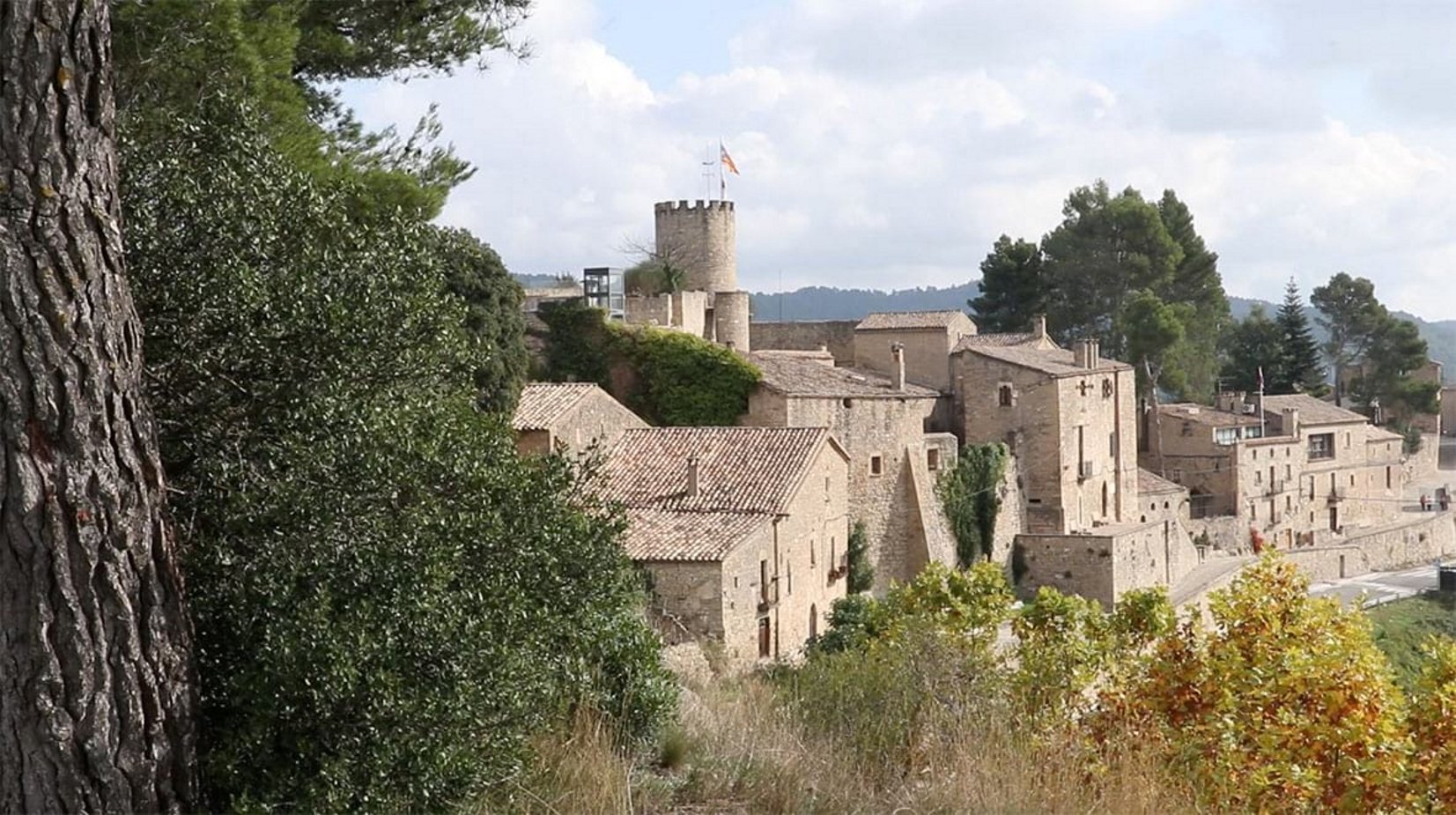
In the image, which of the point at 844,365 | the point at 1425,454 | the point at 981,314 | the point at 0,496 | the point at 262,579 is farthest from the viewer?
the point at 1425,454

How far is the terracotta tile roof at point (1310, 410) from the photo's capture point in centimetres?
5131

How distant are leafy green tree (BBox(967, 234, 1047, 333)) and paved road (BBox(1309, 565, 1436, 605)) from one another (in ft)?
57.2

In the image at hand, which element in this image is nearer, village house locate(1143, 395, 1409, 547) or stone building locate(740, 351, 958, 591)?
stone building locate(740, 351, 958, 591)

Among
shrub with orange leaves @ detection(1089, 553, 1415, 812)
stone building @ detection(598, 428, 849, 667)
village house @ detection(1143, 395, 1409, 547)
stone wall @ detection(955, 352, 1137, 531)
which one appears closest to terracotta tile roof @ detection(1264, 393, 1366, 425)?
village house @ detection(1143, 395, 1409, 547)

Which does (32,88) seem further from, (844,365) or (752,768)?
(844,365)

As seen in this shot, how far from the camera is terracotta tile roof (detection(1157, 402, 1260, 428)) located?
48156mm

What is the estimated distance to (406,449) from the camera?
6.39 metres

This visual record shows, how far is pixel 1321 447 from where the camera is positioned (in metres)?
52.3

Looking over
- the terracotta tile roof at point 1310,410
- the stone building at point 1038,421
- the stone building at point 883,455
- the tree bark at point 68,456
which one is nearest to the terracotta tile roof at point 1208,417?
the terracotta tile roof at point 1310,410

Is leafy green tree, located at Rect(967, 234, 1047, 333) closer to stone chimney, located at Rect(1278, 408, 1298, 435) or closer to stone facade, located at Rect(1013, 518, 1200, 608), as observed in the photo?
stone chimney, located at Rect(1278, 408, 1298, 435)

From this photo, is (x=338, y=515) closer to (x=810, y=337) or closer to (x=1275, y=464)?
(x=810, y=337)

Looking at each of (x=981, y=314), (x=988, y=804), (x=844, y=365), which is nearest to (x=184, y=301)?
(x=988, y=804)

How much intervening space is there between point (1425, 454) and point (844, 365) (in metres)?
37.7

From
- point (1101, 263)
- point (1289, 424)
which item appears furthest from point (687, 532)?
point (1101, 263)
